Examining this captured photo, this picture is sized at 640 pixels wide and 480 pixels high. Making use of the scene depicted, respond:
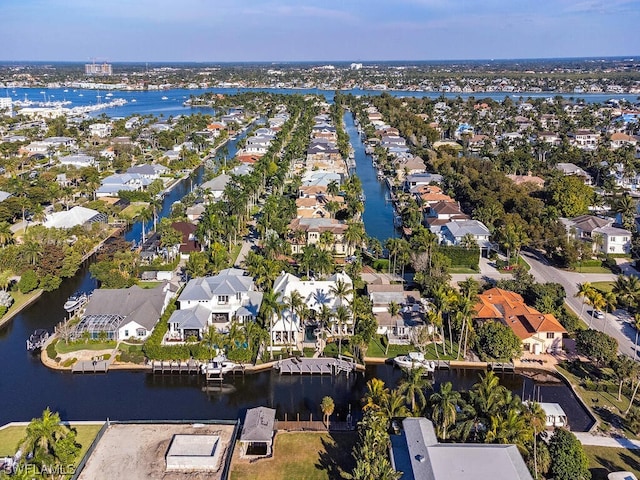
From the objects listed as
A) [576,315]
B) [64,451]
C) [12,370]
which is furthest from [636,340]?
[12,370]

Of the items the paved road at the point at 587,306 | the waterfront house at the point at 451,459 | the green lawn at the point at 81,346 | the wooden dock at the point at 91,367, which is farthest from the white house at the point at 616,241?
the wooden dock at the point at 91,367

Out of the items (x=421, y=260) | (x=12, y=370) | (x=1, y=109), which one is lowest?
(x=12, y=370)

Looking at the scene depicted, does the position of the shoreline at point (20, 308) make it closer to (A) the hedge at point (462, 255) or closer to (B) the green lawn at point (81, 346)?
(B) the green lawn at point (81, 346)

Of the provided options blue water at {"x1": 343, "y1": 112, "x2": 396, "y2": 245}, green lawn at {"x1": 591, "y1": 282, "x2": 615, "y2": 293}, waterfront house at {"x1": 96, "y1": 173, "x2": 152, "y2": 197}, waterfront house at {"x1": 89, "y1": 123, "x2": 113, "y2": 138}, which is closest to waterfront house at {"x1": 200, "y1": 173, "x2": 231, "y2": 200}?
waterfront house at {"x1": 96, "y1": 173, "x2": 152, "y2": 197}

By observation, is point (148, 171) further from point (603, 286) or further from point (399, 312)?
point (603, 286)

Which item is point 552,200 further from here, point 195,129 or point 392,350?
point 195,129

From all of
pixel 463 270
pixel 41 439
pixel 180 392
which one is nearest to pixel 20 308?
pixel 180 392

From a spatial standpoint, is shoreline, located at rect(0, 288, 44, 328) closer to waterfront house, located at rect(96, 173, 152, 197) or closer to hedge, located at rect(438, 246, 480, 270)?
waterfront house, located at rect(96, 173, 152, 197)
